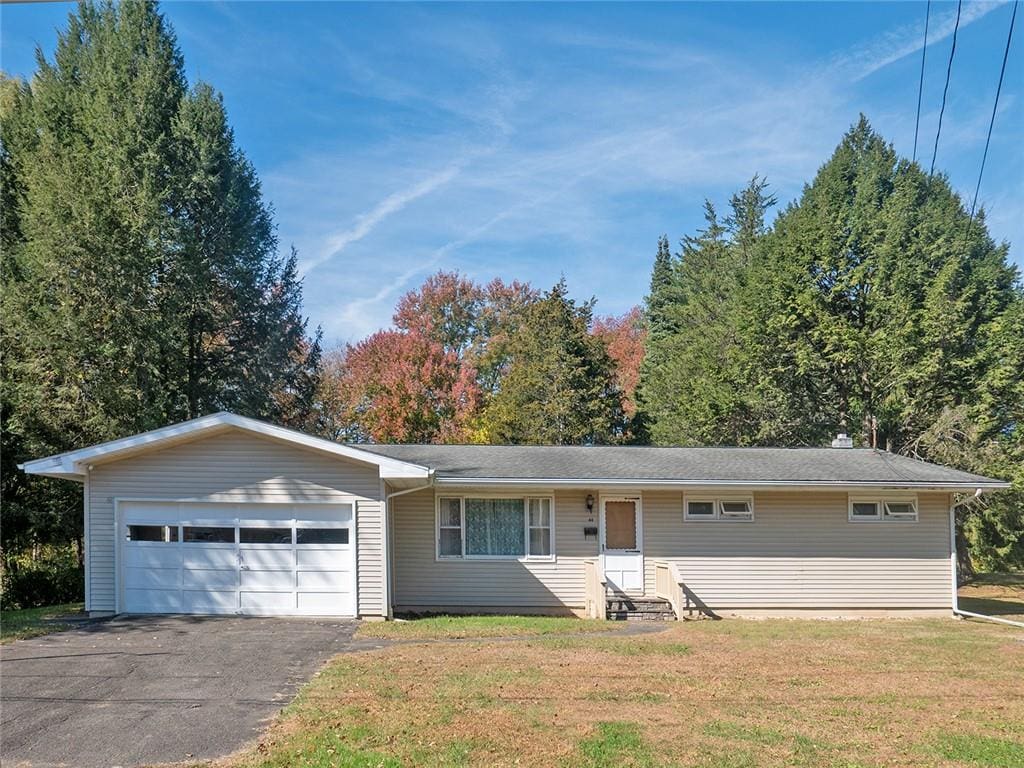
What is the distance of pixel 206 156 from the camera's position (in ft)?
78.6

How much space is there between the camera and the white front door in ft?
53.1

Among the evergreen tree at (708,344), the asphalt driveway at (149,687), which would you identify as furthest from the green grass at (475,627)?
the evergreen tree at (708,344)

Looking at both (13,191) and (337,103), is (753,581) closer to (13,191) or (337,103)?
(337,103)

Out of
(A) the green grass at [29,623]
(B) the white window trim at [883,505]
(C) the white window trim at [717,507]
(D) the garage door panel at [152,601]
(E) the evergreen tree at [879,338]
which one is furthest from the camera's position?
(E) the evergreen tree at [879,338]

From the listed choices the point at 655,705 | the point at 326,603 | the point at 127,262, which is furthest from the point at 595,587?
the point at 127,262

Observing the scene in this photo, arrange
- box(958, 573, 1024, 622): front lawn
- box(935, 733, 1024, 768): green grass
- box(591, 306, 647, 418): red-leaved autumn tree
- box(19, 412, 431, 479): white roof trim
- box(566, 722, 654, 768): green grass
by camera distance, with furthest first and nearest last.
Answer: box(591, 306, 647, 418): red-leaved autumn tree → box(958, 573, 1024, 622): front lawn → box(19, 412, 431, 479): white roof trim → box(935, 733, 1024, 768): green grass → box(566, 722, 654, 768): green grass

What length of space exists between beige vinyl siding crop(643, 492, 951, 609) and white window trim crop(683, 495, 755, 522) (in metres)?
0.08

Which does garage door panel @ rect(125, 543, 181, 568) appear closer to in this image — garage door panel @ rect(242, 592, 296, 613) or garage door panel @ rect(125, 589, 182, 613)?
garage door panel @ rect(125, 589, 182, 613)

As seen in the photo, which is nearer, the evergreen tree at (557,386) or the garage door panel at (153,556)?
the garage door panel at (153,556)

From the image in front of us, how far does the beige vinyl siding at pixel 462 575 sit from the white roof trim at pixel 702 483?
1257 millimetres

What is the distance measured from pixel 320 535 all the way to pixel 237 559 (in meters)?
1.47

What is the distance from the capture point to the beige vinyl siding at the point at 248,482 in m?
14.2

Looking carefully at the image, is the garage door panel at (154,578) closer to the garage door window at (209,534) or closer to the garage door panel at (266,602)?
the garage door window at (209,534)

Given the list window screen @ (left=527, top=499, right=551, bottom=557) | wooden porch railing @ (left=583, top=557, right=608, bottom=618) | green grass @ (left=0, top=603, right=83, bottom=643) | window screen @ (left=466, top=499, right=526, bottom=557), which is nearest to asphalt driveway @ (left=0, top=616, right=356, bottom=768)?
green grass @ (left=0, top=603, right=83, bottom=643)
